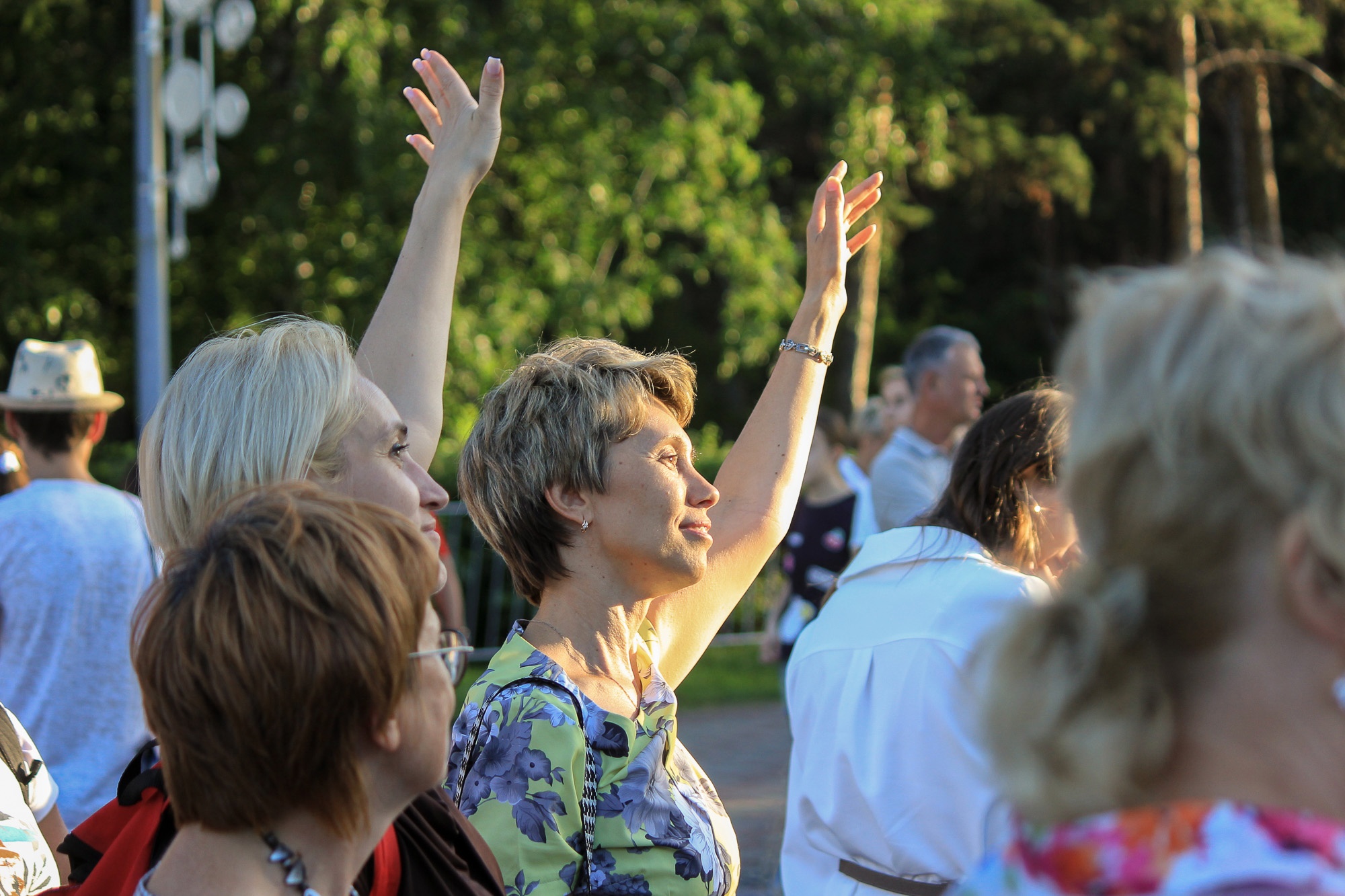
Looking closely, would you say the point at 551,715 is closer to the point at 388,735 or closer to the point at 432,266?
the point at 388,735

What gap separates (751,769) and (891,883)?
5619 mm

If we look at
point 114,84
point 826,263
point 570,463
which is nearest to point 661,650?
point 570,463

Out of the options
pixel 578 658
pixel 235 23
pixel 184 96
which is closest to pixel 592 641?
pixel 578 658

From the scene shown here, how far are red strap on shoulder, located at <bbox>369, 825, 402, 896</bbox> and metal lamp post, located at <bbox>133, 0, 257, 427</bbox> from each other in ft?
24.3

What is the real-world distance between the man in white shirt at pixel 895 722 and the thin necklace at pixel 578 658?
46 cm

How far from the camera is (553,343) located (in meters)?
2.61

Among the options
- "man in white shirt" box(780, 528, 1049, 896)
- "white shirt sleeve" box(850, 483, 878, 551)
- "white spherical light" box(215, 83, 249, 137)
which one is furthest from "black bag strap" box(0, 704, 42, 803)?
"white spherical light" box(215, 83, 249, 137)

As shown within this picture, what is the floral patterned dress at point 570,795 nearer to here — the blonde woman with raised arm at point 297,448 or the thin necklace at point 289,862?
the blonde woman with raised arm at point 297,448

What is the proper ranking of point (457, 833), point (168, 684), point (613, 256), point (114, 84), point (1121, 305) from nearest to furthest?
point (1121, 305) → point (168, 684) → point (457, 833) → point (114, 84) → point (613, 256)

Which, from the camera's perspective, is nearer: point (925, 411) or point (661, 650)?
point (661, 650)

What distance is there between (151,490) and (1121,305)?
59.3 inches

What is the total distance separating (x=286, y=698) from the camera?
137cm

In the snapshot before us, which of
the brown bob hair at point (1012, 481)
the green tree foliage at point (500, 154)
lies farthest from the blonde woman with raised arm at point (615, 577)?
the green tree foliage at point (500, 154)

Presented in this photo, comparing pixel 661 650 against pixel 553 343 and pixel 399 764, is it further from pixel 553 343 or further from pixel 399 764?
pixel 399 764
